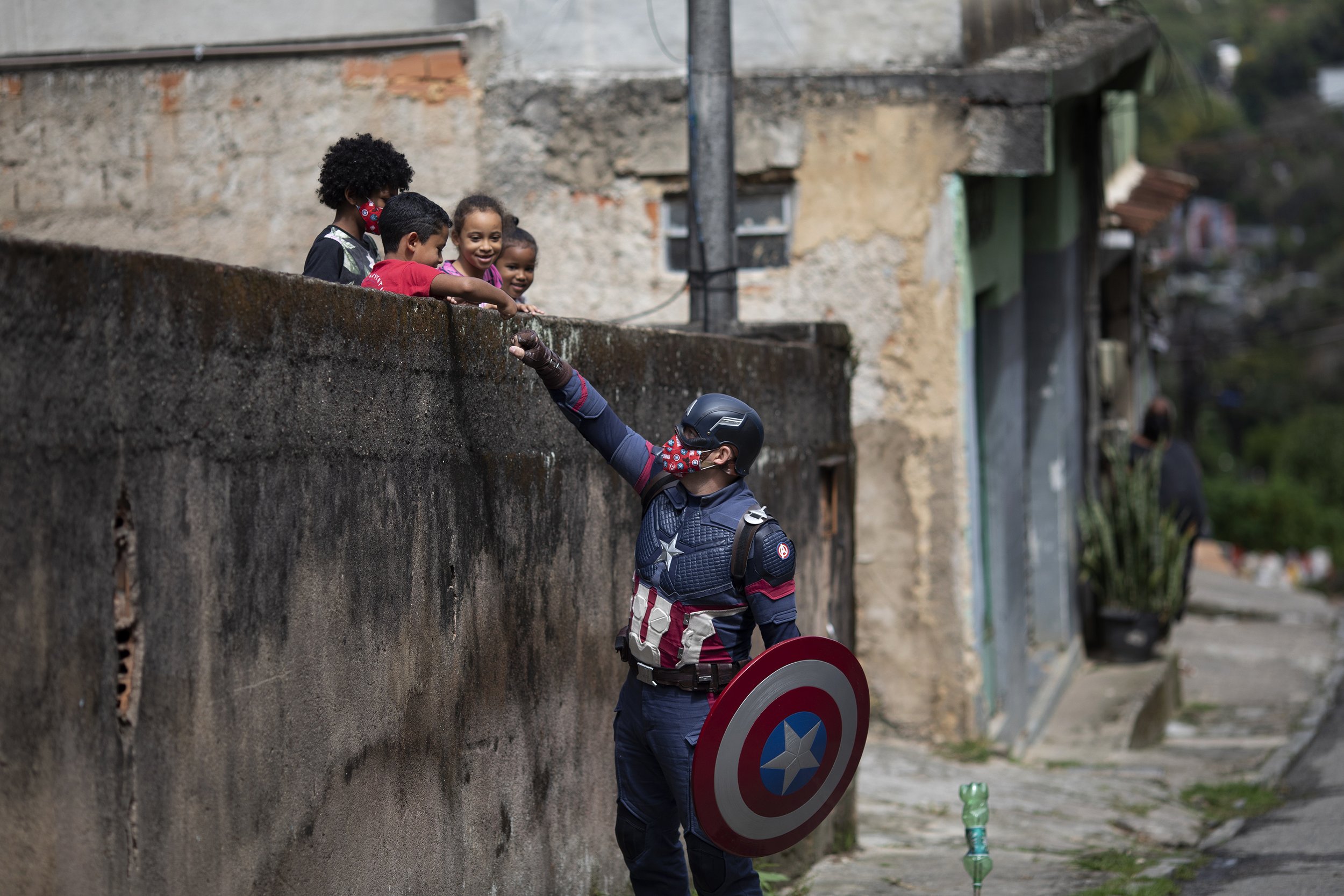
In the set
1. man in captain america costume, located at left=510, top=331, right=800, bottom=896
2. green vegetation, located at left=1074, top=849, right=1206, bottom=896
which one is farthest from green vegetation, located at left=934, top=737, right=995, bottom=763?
man in captain america costume, located at left=510, top=331, right=800, bottom=896

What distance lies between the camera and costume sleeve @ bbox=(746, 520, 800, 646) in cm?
388

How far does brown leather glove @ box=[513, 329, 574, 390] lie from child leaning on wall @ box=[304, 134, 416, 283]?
0.81 metres

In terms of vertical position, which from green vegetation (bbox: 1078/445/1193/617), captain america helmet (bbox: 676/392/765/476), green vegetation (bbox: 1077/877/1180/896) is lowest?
green vegetation (bbox: 1077/877/1180/896)

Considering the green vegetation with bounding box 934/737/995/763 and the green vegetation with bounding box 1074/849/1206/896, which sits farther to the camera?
the green vegetation with bounding box 934/737/995/763

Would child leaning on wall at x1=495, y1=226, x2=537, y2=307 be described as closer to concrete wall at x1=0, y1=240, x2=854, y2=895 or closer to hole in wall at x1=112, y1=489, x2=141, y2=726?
concrete wall at x1=0, y1=240, x2=854, y2=895

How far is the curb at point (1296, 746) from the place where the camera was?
712 centimetres

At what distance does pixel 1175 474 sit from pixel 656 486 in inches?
357

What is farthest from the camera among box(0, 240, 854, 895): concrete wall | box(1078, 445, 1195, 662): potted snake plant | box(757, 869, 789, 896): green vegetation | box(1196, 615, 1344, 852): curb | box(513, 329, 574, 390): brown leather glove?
box(1078, 445, 1195, 662): potted snake plant

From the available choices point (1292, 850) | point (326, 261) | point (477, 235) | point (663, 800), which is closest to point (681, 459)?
point (663, 800)

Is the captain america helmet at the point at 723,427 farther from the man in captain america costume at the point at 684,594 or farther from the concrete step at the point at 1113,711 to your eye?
the concrete step at the point at 1113,711

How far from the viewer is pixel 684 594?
12.9 ft

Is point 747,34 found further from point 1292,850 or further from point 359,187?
point 1292,850

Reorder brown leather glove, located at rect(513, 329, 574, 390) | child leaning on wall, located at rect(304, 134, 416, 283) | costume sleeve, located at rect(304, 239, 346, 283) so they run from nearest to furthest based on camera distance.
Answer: brown leather glove, located at rect(513, 329, 574, 390)
costume sleeve, located at rect(304, 239, 346, 283)
child leaning on wall, located at rect(304, 134, 416, 283)

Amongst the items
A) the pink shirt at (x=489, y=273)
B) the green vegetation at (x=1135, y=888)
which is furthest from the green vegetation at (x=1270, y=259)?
the pink shirt at (x=489, y=273)
